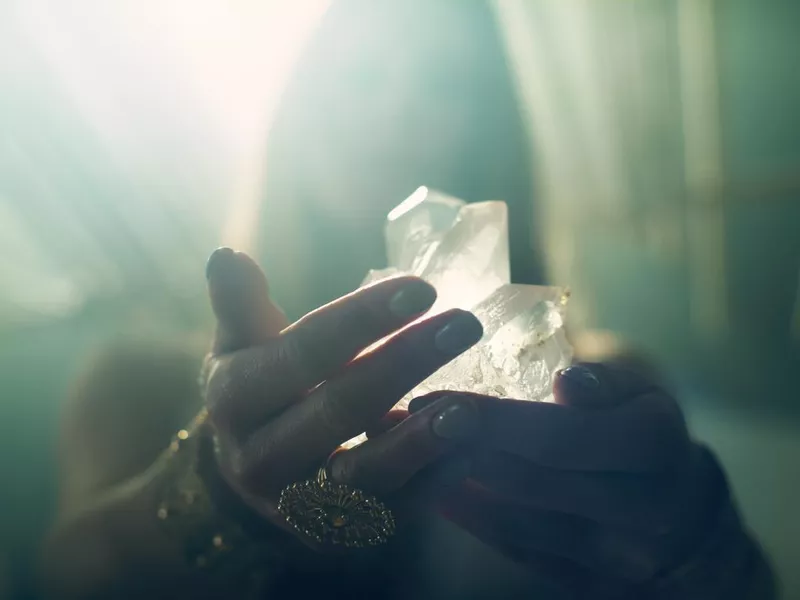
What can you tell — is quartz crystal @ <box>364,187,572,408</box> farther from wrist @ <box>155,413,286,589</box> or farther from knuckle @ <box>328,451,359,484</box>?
wrist @ <box>155,413,286,589</box>

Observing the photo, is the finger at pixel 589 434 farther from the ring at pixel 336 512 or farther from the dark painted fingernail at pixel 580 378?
the ring at pixel 336 512

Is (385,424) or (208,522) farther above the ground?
(385,424)

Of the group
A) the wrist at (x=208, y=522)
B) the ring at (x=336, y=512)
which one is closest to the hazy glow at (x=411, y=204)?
the ring at (x=336, y=512)

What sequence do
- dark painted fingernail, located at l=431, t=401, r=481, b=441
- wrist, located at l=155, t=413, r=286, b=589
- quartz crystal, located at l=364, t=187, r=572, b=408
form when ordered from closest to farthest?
1. dark painted fingernail, located at l=431, t=401, r=481, b=441
2. quartz crystal, located at l=364, t=187, r=572, b=408
3. wrist, located at l=155, t=413, r=286, b=589

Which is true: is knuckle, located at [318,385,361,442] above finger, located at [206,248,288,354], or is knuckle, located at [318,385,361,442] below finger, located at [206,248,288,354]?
below

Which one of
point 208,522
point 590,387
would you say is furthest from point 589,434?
point 208,522

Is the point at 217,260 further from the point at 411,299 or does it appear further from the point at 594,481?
the point at 594,481

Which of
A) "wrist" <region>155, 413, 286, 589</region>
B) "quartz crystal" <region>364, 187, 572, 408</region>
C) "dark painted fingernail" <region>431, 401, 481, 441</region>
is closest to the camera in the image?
"dark painted fingernail" <region>431, 401, 481, 441</region>

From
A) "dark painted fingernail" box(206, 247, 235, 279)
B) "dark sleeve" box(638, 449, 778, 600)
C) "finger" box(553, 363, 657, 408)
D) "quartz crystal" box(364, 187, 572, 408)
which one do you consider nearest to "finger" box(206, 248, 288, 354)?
"dark painted fingernail" box(206, 247, 235, 279)
